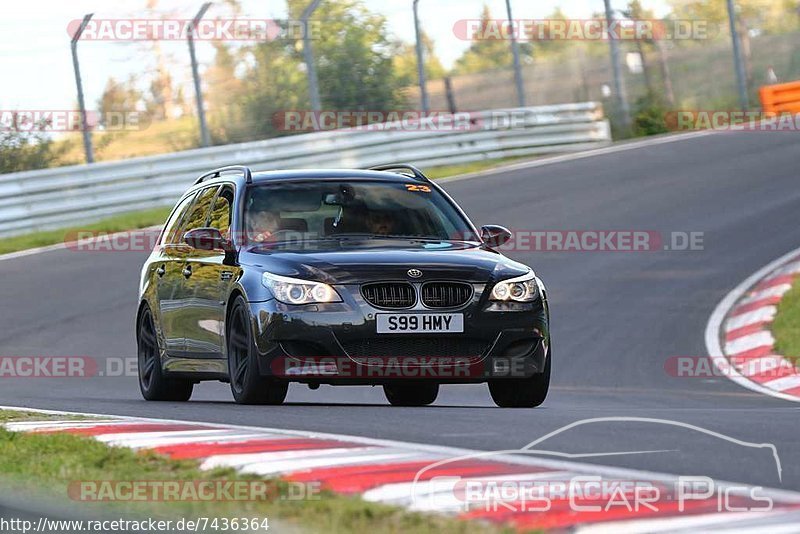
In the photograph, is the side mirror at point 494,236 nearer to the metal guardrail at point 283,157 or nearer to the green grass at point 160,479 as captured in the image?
the green grass at point 160,479

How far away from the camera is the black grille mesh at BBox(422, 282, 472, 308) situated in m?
9.55

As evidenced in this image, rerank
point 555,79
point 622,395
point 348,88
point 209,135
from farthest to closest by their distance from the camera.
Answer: point 555,79 < point 348,88 < point 209,135 < point 622,395

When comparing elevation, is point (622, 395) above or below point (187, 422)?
below

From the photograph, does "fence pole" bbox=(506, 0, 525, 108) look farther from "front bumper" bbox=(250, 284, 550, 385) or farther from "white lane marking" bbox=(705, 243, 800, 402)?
"front bumper" bbox=(250, 284, 550, 385)

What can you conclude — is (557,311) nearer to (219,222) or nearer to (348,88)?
(219,222)

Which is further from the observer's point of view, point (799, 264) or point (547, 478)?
point (799, 264)

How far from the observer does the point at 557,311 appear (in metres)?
15.9

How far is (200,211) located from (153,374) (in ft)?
4.01

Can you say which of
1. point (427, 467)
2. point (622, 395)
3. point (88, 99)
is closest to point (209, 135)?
point (88, 99)

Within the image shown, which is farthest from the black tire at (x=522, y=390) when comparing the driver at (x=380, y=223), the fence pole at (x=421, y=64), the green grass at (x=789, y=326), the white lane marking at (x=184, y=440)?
the fence pole at (x=421, y=64)

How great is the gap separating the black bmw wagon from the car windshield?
10 mm

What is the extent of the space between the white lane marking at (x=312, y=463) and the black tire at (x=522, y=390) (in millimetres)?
3447

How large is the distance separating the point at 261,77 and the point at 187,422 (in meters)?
21.1

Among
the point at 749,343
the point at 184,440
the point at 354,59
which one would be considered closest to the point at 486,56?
the point at 354,59
